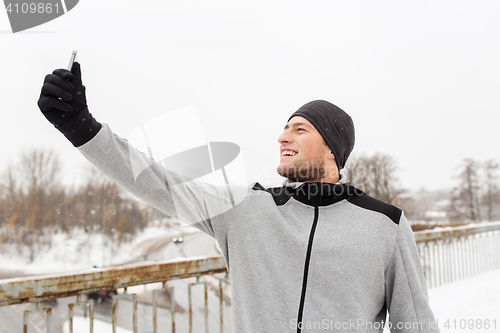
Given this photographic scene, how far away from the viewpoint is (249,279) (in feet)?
3.96

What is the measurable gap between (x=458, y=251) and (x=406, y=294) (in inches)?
208

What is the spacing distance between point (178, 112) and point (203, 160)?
21 cm

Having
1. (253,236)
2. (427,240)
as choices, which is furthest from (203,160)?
(427,240)

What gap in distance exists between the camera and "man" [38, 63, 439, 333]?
1.14 meters

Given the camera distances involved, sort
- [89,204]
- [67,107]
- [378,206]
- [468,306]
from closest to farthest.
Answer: [67,107] < [378,206] < [468,306] < [89,204]

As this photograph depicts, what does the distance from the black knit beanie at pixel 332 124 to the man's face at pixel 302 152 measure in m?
0.03

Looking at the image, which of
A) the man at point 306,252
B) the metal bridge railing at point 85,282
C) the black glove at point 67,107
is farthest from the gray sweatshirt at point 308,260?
the metal bridge railing at point 85,282

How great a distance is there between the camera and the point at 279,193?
4.57ft

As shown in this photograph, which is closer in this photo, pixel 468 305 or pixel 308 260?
pixel 308 260

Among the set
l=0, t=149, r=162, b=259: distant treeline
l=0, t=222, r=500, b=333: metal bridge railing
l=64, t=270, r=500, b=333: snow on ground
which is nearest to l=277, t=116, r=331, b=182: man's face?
l=0, t=222, r=500, b=333: metal bridge railing

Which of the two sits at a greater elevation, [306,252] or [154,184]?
[154,184]

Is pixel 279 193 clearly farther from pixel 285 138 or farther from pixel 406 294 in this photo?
pixel 406 294

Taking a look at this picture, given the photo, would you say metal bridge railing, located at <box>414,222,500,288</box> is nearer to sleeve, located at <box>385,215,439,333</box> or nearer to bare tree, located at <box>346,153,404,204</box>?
sleeve, located at <box>385,215,439,333</box>

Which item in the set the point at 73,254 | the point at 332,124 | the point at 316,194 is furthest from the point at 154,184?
the point at 73,254
